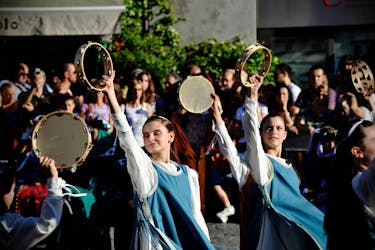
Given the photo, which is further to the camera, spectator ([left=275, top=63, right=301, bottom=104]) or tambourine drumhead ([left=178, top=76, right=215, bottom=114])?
spectator ([left=275, top=63, right=301, bottom=104])

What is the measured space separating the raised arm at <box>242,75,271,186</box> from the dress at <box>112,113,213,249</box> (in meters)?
0.45

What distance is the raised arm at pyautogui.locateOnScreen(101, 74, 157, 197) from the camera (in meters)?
4.75

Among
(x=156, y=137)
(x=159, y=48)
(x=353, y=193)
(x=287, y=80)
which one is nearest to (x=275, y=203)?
(x=156, y=137)

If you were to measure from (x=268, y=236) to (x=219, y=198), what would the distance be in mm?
3265

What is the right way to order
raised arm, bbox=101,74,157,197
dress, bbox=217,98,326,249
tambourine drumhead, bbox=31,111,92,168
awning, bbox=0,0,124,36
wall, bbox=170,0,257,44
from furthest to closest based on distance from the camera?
wall, bbox=170,0,257,44 < awning, bbox=0,0,124,36 < tambourine drumhead, bbox=31,111,92,168 < dress, bbox=217,98,326,249 < raised arm, bbox=101,74,157,197

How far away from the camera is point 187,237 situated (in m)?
5.05

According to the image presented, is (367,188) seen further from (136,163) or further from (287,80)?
(287,80)

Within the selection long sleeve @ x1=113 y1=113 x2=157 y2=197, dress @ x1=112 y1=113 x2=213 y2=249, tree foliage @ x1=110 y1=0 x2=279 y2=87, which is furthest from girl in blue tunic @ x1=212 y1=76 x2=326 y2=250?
tree foliage @ x1=110 y1=0 x2=279 y2=87

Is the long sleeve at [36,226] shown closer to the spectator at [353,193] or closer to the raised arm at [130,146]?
the raised arm at [130,146]

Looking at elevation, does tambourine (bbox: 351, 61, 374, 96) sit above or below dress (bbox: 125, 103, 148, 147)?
above

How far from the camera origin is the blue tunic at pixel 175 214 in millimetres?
4961

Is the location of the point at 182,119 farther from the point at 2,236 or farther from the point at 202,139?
the point at 2,236

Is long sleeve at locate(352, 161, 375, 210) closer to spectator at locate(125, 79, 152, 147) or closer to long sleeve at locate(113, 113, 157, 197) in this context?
long sleeve at locate(113, 113, 157, 197)

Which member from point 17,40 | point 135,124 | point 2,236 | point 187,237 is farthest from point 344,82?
point 17,40
